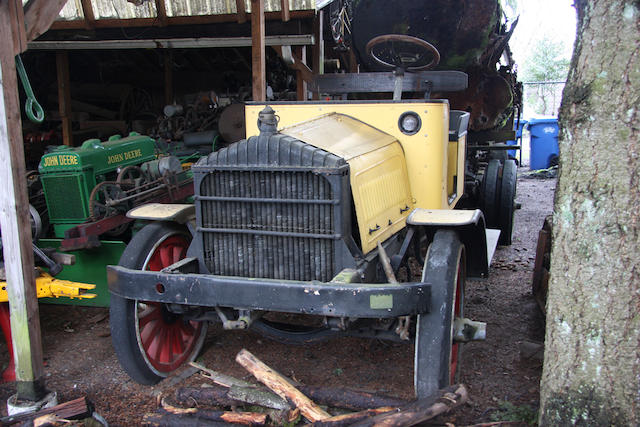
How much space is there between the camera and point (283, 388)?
290cm

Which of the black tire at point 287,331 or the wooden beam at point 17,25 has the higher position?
the wooden beam at point 17,25

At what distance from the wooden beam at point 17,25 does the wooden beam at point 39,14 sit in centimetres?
8

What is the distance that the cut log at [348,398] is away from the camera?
110 inches

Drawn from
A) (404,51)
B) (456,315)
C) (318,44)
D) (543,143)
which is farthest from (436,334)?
(543,143)

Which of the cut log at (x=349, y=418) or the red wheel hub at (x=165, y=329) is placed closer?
the cut log at (x=349, y=418)

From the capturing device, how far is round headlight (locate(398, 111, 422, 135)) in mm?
3726

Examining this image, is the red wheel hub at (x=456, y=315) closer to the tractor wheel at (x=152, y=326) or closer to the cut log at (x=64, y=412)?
the tractor wheel at (x=152, y=326)

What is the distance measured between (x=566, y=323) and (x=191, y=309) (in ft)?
6.25

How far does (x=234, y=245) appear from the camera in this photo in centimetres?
305

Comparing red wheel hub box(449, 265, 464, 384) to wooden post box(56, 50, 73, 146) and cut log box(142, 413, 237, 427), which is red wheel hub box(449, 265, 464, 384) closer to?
cut log box(142, 413, 237, 427)

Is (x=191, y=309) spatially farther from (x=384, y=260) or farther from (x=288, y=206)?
(x=384, y=260)

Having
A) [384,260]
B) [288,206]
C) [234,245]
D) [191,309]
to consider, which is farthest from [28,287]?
[384,260]

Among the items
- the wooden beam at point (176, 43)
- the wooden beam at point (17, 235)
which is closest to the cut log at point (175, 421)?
the wooden beam at point (17, 235)

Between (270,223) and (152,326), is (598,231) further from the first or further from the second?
(152,326)
